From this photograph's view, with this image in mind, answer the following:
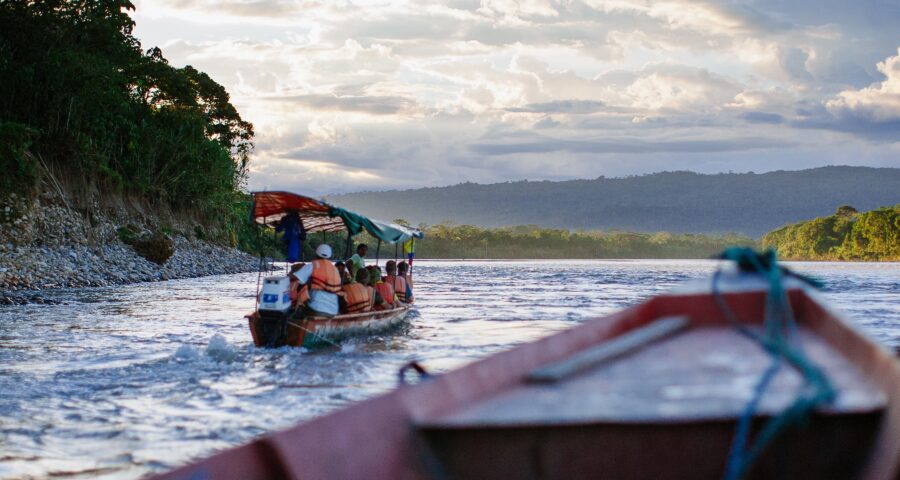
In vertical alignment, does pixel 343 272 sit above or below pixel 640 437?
below

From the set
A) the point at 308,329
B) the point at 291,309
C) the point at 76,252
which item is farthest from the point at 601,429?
the point at 76,252

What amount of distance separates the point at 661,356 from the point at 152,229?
132 feet

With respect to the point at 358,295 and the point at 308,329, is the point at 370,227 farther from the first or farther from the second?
the point at 308,329

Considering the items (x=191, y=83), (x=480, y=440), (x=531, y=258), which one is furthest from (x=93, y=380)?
(x=531, y=258)

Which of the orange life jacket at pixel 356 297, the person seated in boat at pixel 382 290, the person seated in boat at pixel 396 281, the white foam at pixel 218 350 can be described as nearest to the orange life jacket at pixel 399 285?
the person seated in boat at pixel 396 281

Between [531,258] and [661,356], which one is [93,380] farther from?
[531,258]

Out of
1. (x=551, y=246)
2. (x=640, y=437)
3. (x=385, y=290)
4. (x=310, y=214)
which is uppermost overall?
(x=310, y=214)

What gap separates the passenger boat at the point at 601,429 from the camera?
2.99m

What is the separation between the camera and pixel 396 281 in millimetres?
18375

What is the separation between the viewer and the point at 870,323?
18875 millimetres

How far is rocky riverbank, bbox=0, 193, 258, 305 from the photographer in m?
26.2

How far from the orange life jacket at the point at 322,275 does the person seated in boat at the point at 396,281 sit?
4.51 m

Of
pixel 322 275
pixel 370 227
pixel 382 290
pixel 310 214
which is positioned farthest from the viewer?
pixel 382 290

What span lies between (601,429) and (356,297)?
444 inches
